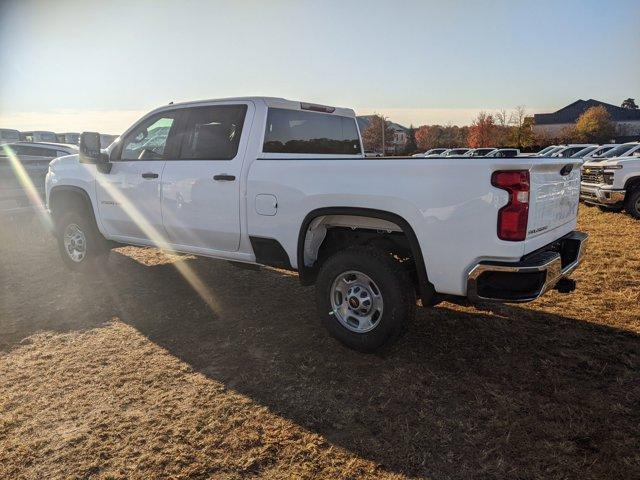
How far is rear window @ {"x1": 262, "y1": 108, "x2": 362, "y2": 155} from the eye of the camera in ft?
15.0

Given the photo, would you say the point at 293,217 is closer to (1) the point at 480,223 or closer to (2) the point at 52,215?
(1) the point at 480,223

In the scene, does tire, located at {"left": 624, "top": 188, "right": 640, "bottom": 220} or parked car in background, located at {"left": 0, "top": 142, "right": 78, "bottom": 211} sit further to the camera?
tire, located at {"left": 624, "top": 188, "right": 640, "bottom": 220}

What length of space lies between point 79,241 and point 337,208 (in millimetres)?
4207

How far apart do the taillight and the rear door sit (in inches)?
90.5

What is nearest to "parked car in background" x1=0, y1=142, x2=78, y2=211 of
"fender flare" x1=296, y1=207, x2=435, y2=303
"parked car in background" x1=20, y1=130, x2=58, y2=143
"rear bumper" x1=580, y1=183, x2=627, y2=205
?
"fender flare" x1=296, y1=207, x2=435, y2=303

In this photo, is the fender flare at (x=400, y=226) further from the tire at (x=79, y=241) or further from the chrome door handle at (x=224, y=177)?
the tire at (x=79, y=241)

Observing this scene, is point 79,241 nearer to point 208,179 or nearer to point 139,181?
point 139,181

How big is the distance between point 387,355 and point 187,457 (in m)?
1.75

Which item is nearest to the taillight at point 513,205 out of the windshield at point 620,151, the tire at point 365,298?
the tire at point 365,298

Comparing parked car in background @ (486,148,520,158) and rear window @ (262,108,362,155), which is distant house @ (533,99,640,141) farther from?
parked car in background @ (486,148,520,158)

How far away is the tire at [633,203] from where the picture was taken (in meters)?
9.79

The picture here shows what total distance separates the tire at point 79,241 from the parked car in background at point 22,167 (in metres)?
3.11

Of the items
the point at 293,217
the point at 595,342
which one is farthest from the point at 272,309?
the point at 595,342

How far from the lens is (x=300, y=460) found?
2574 millimetres
